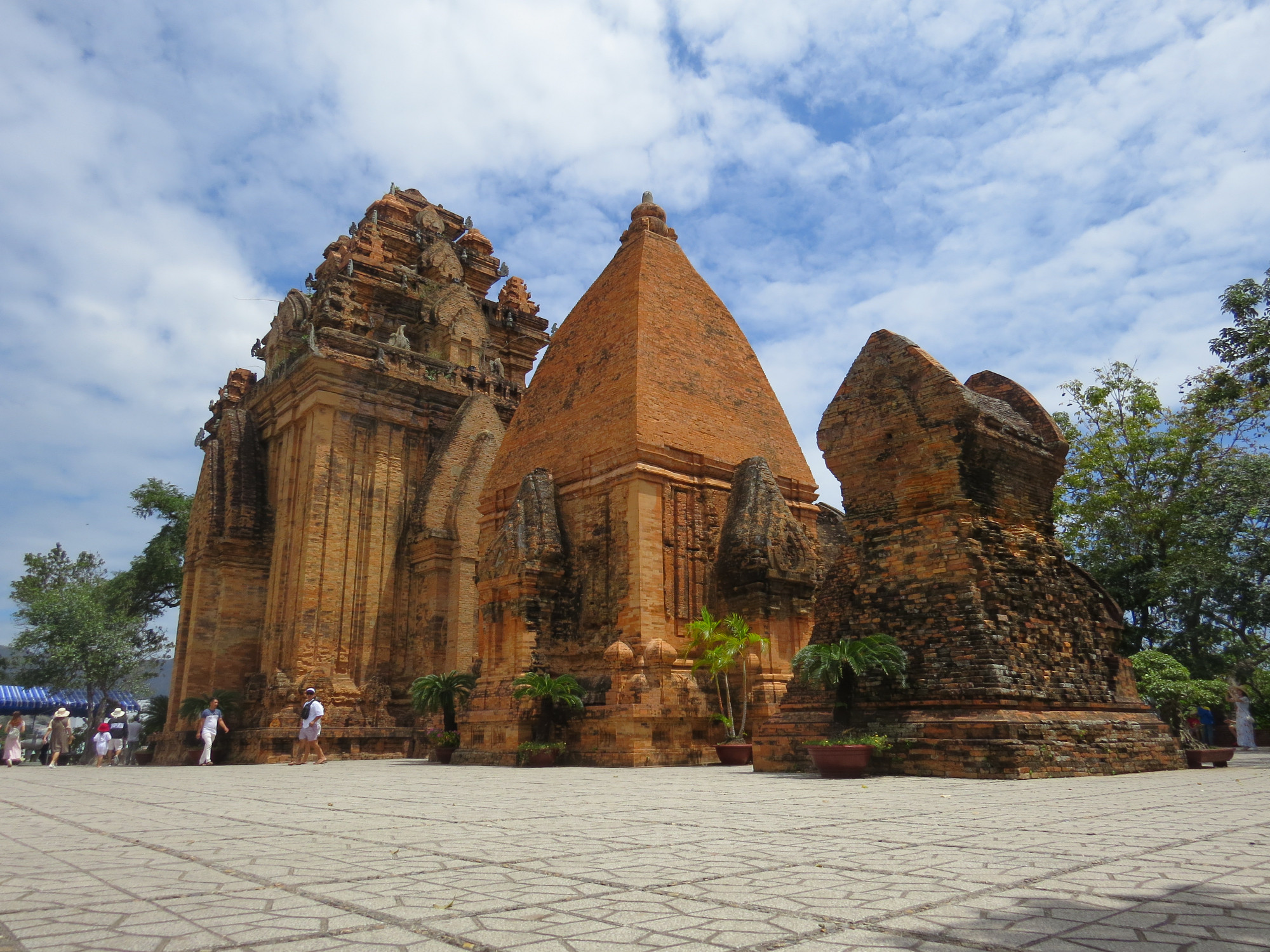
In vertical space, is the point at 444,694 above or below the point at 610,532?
below

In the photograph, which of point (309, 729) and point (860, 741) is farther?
point (309, 729)

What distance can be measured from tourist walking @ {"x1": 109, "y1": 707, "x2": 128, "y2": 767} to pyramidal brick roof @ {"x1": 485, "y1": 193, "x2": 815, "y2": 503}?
46.8 ft

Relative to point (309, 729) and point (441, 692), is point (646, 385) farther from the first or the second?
point (309, 729)

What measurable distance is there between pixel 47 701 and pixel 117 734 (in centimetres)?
1211

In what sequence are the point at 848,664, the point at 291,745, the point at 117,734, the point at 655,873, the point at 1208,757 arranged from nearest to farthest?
the point at 655,873 → the point at 848,664 → the point at 1208,757 → the point at 291,745 → the point at 117,734

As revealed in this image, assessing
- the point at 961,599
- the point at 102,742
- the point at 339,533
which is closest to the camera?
the point at 961,599

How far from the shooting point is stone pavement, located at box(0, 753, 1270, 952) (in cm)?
273

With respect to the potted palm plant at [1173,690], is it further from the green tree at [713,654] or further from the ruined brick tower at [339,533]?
the ruined brick tower at [339,533]

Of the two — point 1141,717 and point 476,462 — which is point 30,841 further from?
point 476,462

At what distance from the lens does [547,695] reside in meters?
13.4

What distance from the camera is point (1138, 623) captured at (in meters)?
20.9

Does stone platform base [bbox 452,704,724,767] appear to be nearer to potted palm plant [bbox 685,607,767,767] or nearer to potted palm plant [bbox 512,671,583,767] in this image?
potted palm plant [bbox 512,671,583,767]

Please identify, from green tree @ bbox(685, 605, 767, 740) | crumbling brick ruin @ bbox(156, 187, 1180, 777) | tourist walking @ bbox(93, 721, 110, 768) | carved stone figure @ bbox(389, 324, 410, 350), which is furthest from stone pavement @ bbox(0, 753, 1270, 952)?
carved stone figure @ bbox(389, 324, 410, 350)

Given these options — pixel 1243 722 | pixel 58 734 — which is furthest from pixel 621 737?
pixel 1243 722
